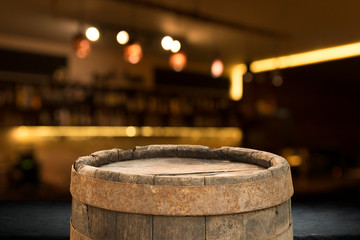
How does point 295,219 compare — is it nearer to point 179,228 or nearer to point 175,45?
point 179,228

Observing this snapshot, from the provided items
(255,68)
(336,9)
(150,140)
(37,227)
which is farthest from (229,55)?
(37,227)

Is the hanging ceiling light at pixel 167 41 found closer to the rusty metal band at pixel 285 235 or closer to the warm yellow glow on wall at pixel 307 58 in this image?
the warm yellow glow on wall at pixel 307 58

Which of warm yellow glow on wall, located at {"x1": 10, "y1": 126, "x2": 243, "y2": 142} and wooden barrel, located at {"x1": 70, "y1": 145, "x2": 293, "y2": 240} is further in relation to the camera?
warm yellow glow on wall, located at {"x1": 10, "y1": 126, "x2": 243, "y2": 142}

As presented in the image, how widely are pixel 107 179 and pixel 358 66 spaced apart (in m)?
8.63

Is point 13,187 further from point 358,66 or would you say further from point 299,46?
point 358,66

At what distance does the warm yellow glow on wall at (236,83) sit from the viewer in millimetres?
10148

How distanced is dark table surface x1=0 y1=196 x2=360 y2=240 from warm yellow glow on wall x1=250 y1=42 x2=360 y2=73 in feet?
22.3

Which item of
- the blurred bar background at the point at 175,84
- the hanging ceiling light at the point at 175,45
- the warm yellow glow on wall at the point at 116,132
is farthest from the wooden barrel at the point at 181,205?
the warm yellow glow on wall at the point at 116,132

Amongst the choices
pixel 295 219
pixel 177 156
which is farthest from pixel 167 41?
pixel 295 219

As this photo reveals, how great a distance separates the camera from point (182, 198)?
0.78 meters

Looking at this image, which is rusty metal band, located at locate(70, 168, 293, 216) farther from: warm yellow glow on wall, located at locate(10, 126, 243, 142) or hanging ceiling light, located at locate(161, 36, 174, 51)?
warm yellow glow on wall, located at locate(10, 126, 243, 142)

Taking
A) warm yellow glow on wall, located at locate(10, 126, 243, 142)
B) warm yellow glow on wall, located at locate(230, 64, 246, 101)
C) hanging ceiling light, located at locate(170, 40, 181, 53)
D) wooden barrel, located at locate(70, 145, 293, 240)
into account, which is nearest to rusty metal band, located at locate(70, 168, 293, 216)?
wooden barrel, located at locate(70, 145, 293, 240)

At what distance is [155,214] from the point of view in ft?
2.56

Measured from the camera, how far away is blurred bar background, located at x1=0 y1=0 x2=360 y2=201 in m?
4.98
